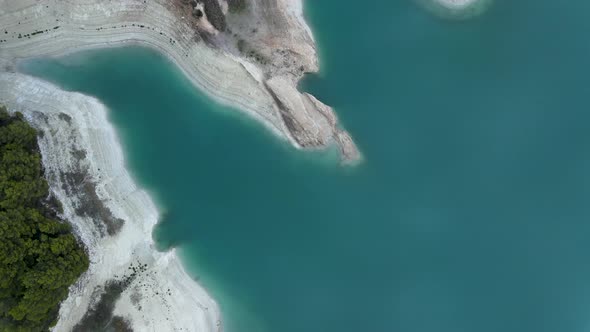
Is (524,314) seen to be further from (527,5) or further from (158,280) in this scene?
(158,280)

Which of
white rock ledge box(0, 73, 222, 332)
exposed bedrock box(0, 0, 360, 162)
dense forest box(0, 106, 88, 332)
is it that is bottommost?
dense forest box(0, 106, 88, 332)

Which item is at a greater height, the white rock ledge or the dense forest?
the white rock ledge

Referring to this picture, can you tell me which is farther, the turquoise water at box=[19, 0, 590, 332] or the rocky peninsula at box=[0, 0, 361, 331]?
the turquoise water at box=[19, 0, 590, 332]

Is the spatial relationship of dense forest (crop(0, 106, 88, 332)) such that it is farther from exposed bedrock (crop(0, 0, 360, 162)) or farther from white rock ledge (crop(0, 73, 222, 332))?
exposed bedrock (crop(0, 0, 360, 162))

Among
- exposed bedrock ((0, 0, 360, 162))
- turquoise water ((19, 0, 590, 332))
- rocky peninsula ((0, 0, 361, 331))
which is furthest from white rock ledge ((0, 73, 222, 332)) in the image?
exposed bedrock ((0, 0, 360, 162))

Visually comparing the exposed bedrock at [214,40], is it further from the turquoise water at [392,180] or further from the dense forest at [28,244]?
the dense forest at [28,244]

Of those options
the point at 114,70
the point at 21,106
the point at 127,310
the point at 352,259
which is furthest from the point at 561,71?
the point at 21,106

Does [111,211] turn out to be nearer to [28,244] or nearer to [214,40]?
[28,244]
